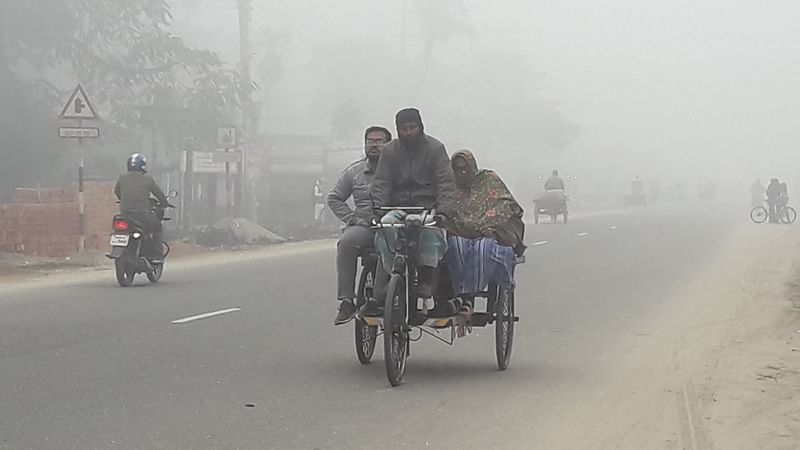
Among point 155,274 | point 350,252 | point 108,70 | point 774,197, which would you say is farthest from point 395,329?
point 774,197

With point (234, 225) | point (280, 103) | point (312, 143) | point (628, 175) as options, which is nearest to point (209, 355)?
point (234, 225)

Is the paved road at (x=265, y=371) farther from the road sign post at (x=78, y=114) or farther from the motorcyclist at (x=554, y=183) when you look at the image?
the motorcyclist at (x=554, y=183)

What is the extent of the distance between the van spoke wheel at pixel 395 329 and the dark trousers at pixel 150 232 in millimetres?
8558

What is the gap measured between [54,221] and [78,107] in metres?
2.35

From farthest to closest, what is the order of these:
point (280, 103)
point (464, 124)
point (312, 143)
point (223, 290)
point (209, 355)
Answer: point (464, 124) < point (280, 103) < point (312, 143) < point (223, 290) < point (209, 355)

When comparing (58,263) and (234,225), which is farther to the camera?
(234,225)

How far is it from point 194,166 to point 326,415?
77.0 feet

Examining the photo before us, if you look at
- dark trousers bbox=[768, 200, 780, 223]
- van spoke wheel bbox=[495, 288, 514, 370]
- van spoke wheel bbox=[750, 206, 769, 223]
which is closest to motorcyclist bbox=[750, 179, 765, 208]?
van spoke wheel bbox=[750, 206, 769, 223]

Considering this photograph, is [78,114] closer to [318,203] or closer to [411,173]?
[411,173]

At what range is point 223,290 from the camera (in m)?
15.8

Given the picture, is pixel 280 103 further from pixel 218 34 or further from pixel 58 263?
pixel 58 263

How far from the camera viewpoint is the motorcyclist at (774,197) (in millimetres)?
45719

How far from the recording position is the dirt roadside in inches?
279

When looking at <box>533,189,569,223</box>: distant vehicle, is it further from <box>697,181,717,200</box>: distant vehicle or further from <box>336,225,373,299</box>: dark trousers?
<box>697,181,717,200</box>: distant vehicle
